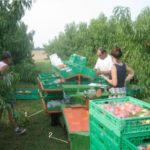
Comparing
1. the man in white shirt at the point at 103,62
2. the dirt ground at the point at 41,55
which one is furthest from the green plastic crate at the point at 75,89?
the dirt ground at the point at 41,55

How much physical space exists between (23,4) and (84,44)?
33.4 feet

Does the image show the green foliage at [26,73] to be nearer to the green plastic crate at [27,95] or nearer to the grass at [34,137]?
the green plastic crate at [27,95]

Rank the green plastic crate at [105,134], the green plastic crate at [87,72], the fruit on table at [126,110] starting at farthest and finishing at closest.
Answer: the green plastic crate at [87,72], the fruit on table at [126,110], the green plastic crate at [105,134]

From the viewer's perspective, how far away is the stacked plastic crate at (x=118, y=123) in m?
3.71

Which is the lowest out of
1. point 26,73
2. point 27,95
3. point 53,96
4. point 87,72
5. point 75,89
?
point 27,95

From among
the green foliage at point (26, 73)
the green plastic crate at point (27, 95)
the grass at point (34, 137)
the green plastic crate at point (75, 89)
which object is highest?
the green plastic crate at point (75, 89)

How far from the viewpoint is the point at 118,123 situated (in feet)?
12.2

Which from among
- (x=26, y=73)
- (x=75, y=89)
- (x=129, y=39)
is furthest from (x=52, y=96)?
(x=26, y=73)

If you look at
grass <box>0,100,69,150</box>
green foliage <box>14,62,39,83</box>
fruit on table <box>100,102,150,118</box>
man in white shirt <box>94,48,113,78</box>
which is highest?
man in white shirt <box>94,48,113,78</box>

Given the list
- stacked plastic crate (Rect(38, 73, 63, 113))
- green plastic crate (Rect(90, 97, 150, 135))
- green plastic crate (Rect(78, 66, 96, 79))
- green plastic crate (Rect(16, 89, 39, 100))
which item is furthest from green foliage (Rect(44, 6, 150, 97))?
green plastic crate (Rect(90, 97, 150, 135))

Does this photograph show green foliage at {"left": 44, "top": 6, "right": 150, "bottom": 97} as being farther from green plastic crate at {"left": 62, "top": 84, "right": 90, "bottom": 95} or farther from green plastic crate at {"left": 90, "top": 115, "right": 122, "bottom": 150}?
green plastic crate at {"left": 90, "top": 115, "right": 122, "bottom": 150}

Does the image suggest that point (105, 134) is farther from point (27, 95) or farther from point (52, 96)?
point (27, 95)

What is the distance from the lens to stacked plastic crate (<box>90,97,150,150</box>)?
3707 mm

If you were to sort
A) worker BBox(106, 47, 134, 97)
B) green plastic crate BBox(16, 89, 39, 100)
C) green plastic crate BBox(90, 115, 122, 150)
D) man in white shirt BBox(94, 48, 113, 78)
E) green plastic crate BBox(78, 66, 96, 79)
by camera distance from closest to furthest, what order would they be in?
green plastic crate BBox(90, 115, 122, 150)
worker BBox(106, 47, 134, 97)
green plastic crate BBox(78, 66, 96, 79)
man in white shirt BBox(94, 48, 113, 78)
green plastic crate BBox(16, 89, 39, 100)
